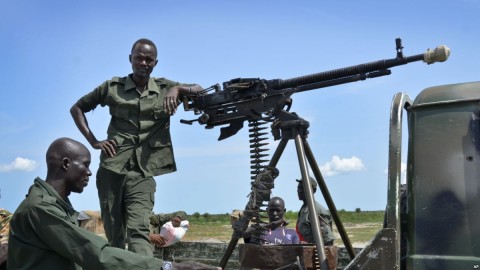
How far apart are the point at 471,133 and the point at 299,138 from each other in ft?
5.60

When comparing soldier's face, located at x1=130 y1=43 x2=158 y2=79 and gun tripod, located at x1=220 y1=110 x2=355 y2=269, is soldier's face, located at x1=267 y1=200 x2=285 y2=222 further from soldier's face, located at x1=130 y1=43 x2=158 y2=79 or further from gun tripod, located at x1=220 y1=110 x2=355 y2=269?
soldier's face, located at x1=130 y1=43 x2=158 y2=79

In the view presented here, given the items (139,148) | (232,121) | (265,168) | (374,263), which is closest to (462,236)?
(374,263)

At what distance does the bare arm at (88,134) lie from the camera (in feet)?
15.8

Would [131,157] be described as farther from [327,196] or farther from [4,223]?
[327,196]

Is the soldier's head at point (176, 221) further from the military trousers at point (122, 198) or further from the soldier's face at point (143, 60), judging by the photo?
the soldier's face at point (143, 60)

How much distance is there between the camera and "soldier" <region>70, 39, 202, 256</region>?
4883 millimetres

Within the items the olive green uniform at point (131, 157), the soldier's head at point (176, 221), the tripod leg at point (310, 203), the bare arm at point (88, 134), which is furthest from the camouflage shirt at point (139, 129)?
the soldier's head at point (176, 221)

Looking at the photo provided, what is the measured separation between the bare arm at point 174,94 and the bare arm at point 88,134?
0.52 metres

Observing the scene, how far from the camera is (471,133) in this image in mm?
2590

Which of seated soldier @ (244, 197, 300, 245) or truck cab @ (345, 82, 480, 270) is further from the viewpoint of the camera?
seated soldier @ (244, 197, 300, 245)

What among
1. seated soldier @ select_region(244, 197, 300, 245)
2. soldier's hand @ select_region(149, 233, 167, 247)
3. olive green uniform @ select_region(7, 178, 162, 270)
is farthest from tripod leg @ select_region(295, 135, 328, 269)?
soldier's hand @ select_region(149, 233, 167, 247)

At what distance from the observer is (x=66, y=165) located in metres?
3.11

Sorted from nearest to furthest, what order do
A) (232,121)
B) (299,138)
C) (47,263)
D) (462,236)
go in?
(462,236) → (47,263) → (299,138) → (232,121)

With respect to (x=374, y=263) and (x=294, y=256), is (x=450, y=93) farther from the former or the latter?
(x=294, y=256)
